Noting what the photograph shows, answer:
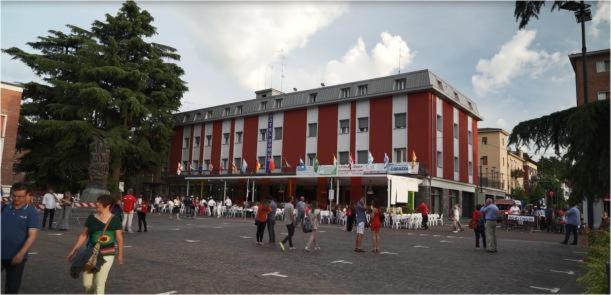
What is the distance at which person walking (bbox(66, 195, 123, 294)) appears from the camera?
535cm

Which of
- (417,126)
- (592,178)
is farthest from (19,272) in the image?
(417,126)

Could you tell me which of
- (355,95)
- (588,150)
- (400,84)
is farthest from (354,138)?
(588,150)

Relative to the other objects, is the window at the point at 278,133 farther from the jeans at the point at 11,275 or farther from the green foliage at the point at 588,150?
the jeans at the point at 11,275

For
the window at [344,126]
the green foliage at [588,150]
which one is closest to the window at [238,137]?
the window at [344,126]

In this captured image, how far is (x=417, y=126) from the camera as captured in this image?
110 feet

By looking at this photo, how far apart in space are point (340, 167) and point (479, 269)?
20.9 meters

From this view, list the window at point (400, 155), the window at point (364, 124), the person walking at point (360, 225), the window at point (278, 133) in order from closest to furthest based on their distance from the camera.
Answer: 1. the person walking at point (360, 225)
2. the window at point (400, 155)
3. the window at point (364, 124)
4. the window at point (278, 133)

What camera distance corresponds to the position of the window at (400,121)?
34.6 m

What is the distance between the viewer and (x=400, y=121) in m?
34.9

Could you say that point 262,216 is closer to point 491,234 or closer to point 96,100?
point 491,234

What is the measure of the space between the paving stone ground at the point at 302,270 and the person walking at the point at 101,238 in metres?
1.33

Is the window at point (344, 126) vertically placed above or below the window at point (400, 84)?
below

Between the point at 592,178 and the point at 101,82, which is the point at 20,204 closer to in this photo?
the point at 592,178

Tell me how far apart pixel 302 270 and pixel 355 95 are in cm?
2963
